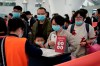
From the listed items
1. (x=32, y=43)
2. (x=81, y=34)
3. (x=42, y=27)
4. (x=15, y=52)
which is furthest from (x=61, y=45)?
(x=42, y=27)

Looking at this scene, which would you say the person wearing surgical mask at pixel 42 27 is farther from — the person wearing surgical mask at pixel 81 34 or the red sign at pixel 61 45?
the red sign at pixel 61 45

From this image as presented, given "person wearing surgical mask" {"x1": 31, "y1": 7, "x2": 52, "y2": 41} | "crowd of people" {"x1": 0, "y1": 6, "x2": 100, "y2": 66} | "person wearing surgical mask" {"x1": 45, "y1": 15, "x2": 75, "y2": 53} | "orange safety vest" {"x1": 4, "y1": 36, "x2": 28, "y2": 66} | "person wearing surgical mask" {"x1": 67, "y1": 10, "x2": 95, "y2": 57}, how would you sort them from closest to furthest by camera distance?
"crowd of people" {"x1": 0, "y1": 6, "x2": 100, "y2": 66}, "orange safety vest" {"x1": 4, "y1": 36, "x2": 28, "y2": 66}, "person wearing surgical mask" {"x1": 45, "y1": 15, "x2": 75, "y2": 53}, "person wearing surgical mask" {"x1": 67, "y1": 10, "x2": 95, "y2": 57}, "person wearing surgical mask" {"x1": 31, "y1": 7, "x2": 52, "y2": 41}

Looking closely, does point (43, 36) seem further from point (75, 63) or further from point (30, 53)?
point (75, 63)

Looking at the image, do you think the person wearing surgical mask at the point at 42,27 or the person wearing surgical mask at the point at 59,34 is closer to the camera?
the person wearing surgical mask at the point at 59,34

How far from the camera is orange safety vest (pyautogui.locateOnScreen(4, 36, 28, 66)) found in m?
2.75

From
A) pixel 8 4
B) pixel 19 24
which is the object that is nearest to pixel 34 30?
pixel 19 24

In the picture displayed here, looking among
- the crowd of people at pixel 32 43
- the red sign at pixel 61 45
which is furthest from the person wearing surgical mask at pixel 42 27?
the red sign at pixel 61 45

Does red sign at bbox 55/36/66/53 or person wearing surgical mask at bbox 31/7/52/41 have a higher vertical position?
person wearing surgical mask at bbox 31/7/52/41

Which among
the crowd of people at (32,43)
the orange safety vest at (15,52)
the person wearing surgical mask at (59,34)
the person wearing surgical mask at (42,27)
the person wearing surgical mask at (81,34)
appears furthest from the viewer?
the person wearing surgical mask at (42,27)

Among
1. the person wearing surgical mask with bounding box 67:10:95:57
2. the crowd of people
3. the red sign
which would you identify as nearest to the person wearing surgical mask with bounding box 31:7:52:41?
the crowd of people

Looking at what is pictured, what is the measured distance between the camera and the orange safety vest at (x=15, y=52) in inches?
108

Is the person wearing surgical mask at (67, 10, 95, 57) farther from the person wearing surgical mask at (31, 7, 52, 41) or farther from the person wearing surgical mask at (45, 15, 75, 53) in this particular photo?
the person wearing surgical mask at (31, 7, 52, 41)

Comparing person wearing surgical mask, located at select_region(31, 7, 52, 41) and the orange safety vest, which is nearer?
the orange safety vest

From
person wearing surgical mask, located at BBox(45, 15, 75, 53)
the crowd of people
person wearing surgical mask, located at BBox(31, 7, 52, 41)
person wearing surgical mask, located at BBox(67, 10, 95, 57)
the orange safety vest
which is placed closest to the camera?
the crowd of people
